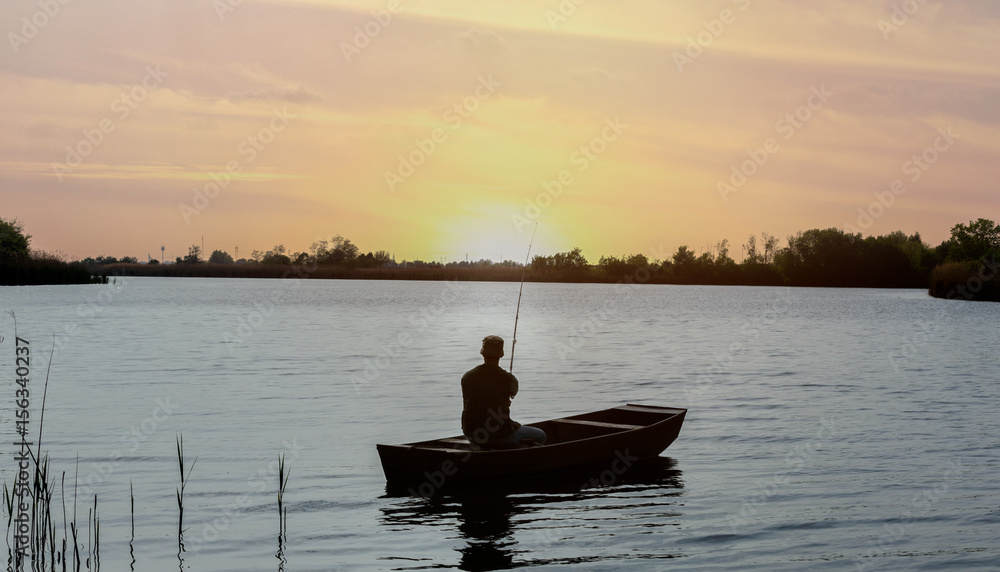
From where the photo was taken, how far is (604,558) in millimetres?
8461

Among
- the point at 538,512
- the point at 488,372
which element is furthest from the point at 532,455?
the point at 488,372

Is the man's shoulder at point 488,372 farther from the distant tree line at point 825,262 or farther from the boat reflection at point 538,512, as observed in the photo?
the distant tree line at point 825,262

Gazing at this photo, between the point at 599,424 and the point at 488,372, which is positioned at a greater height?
the point at 488,372

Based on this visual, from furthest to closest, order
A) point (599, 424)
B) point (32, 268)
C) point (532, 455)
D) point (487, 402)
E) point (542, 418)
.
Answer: point (32, 268), point (542, 418), point (599, 424), point (532, 455), point (487, 402)

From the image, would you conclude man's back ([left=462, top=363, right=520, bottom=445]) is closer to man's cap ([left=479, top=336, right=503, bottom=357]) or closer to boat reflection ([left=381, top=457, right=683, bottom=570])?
man's cap ([left=479, top=336, right=503, bottom=357])

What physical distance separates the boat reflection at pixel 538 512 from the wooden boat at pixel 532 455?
8.2 inches

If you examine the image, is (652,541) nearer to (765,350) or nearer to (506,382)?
(506,382)

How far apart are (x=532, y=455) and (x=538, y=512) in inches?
37.6

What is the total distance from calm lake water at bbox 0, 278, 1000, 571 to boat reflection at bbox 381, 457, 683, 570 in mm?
39

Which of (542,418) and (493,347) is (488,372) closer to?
(493,347)

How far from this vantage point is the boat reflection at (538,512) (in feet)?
28.6

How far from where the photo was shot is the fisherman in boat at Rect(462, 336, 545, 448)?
1040cm

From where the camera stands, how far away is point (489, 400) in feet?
34.5

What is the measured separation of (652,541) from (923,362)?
23.5m
